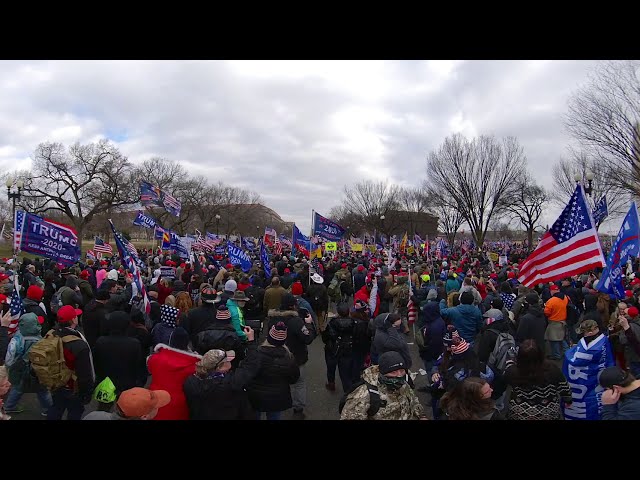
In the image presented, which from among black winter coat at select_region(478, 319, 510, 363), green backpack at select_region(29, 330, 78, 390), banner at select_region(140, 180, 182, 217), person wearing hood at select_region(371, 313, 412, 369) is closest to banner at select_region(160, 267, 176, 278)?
green backpack at select_region(29, 330, 78, 390)

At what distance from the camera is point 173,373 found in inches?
151

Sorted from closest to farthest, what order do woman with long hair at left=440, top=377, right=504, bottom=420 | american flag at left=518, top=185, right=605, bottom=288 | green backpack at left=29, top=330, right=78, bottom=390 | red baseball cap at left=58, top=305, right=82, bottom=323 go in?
woman with long hair at left=440, top=377, right=504, bottom=420 → green backpack at left=29, top=330, right=78, bottom=390 → red baseball cap at left=58, top=305, right=82, bottom=323 → american flag at left=518, top=185, right=605, bottom=288

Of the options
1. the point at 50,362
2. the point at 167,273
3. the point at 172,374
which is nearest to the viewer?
the point at 172,374

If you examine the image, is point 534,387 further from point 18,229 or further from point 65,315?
point 18,229

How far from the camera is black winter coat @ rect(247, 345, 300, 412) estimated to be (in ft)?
13.8

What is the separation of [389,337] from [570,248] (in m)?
2.65

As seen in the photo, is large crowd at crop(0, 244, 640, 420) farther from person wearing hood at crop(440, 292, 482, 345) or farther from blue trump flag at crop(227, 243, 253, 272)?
blue trump flag at crop(227, 243, 253, 272)

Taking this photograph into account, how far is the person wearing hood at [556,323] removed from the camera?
7633mm

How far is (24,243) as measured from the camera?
806cm

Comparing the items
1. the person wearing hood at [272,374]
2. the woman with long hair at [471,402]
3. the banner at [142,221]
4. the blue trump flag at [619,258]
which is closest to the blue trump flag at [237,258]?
the banner at [142,221]

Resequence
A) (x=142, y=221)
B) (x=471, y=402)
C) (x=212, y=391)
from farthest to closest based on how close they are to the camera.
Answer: (x=142, y=221)
(x=212, y=391)
(x=471, y=402)

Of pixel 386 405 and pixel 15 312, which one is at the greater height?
pixel 15 312

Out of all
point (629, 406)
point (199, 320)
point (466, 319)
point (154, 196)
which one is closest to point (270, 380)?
point (199, 320)
